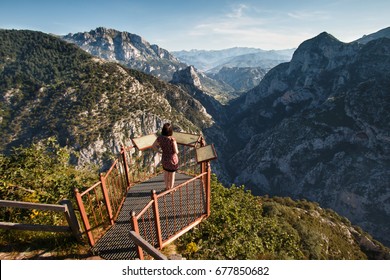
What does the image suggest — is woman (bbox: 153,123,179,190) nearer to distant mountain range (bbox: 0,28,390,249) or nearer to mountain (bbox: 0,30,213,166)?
mountain (bbox: 0,30,213,166)

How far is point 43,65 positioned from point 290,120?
18199cm

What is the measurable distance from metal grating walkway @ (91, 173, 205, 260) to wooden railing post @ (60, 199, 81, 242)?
57 centimetres

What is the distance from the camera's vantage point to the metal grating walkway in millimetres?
6570

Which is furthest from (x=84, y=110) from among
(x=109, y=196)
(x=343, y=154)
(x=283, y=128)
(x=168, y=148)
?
(x=168, y=148)

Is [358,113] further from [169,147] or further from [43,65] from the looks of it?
[43,65]

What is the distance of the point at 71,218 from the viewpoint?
6.33 meters

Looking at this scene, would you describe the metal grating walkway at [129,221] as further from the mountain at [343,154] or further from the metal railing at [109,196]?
the mountain at [343,154]

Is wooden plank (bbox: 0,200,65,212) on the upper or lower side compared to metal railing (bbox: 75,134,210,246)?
upper

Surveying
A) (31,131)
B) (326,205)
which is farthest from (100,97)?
(326,205)

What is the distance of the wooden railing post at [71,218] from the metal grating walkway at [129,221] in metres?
0.57

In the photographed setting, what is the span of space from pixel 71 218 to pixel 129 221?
6.36 feet

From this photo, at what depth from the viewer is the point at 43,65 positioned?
19612cm

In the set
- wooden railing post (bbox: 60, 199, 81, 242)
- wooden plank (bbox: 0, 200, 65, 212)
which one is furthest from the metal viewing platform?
wooden plank (bbox: 0, 200, 65, 212)

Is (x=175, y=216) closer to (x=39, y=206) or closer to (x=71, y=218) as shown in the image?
(x=71, y=218)
